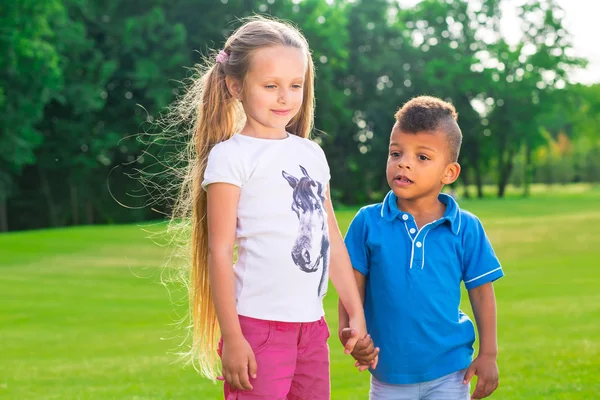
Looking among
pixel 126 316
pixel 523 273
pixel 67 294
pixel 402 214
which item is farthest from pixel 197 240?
pixel 523 273

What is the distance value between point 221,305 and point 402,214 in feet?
2.98

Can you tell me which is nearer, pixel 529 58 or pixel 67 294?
pixel 67 294

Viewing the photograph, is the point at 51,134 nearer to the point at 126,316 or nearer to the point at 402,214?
the point at 126,316

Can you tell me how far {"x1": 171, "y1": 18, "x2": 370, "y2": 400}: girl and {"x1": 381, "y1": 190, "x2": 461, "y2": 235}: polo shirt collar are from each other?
0.27 m

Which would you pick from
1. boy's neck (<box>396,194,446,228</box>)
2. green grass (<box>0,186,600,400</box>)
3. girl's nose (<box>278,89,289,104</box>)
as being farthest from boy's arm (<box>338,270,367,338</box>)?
Result: green grass (<box>0,186,600,400</box>)

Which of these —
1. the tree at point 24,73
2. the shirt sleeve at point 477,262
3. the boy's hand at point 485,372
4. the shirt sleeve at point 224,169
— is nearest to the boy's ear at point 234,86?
the shirt sleeve at point 224,169

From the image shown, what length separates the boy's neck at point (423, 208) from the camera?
337cm

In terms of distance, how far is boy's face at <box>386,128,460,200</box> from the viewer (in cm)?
329

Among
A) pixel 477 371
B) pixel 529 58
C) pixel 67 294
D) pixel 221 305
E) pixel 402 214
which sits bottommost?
pixel 67 294

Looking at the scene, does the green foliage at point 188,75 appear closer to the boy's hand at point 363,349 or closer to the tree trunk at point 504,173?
the tree trunk at point 504,173

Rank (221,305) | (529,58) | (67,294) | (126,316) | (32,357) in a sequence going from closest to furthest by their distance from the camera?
(221,305) < (32,357) < (126,316) < (67,294) < (529,58)

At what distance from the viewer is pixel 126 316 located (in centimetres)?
1113

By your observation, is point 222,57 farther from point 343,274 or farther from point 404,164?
point 343,274

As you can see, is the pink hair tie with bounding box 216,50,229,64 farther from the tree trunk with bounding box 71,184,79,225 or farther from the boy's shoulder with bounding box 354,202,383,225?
the tree trunk with bounding box 71,184,79,225
